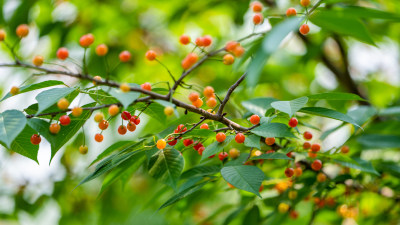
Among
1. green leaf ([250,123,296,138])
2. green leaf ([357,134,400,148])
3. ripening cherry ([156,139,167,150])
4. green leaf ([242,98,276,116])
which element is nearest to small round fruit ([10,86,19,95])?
ripening cherry ([156,139,167,150])

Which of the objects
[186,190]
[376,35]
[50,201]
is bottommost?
[50,201]

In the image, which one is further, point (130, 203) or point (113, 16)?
point (130, 203)

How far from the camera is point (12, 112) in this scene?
890 millimetres

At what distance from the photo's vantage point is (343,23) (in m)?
0.92

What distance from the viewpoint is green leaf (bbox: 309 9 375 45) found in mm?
901

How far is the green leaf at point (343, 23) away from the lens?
0.90 m

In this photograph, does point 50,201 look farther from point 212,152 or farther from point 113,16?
point 212,152

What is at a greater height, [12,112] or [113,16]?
[12,112]

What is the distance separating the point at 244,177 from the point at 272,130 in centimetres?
15

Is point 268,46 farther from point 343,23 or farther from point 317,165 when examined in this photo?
point 317,165

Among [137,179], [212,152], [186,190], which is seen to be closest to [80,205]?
[137,179]

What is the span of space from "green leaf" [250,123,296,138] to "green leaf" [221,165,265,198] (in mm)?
107

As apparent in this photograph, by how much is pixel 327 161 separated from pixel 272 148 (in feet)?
0.88

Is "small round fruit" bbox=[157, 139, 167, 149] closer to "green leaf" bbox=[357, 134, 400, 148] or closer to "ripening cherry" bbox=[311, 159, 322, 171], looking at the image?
"ripening cherry" bbox=[311, 159, 322, 171]
